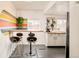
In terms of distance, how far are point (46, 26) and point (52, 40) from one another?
1519 millimetres

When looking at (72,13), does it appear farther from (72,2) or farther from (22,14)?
(22,14)

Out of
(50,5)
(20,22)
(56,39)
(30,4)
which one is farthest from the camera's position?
(20,22)

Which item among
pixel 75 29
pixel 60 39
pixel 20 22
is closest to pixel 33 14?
pixel 20 22

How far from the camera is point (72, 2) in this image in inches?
74.8

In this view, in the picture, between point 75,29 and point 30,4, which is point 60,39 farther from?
point 75,29

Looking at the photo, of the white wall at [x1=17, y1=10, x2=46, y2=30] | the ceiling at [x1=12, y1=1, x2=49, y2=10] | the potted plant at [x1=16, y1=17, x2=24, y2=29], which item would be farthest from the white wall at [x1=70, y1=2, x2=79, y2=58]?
the potted plant at [x1=16, y1=17, x2=24, y2=29]

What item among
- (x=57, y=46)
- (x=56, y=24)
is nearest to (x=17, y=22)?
(x=56, y=24)

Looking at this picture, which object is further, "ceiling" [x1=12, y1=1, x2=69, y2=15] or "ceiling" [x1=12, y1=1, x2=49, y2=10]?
"ceiling" [x1=12, y1=1, x2=49, y2=10]

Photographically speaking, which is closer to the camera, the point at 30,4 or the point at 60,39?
the point at 30,4

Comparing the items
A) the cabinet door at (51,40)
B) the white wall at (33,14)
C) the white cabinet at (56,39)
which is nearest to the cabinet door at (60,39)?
the white cabinet at (56,39)

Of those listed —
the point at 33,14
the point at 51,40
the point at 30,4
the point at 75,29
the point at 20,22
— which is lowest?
the point at 51,40

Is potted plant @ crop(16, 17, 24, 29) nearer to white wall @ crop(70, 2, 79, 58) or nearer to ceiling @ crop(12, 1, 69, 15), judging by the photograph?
ceiling @ crop(12, 1, 69, 15)

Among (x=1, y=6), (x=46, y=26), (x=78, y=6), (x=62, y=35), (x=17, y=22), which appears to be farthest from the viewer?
(x=17, y=22)

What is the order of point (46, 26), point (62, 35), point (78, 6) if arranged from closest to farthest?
point (78, 6), point (62, 35), point (46, 26)
